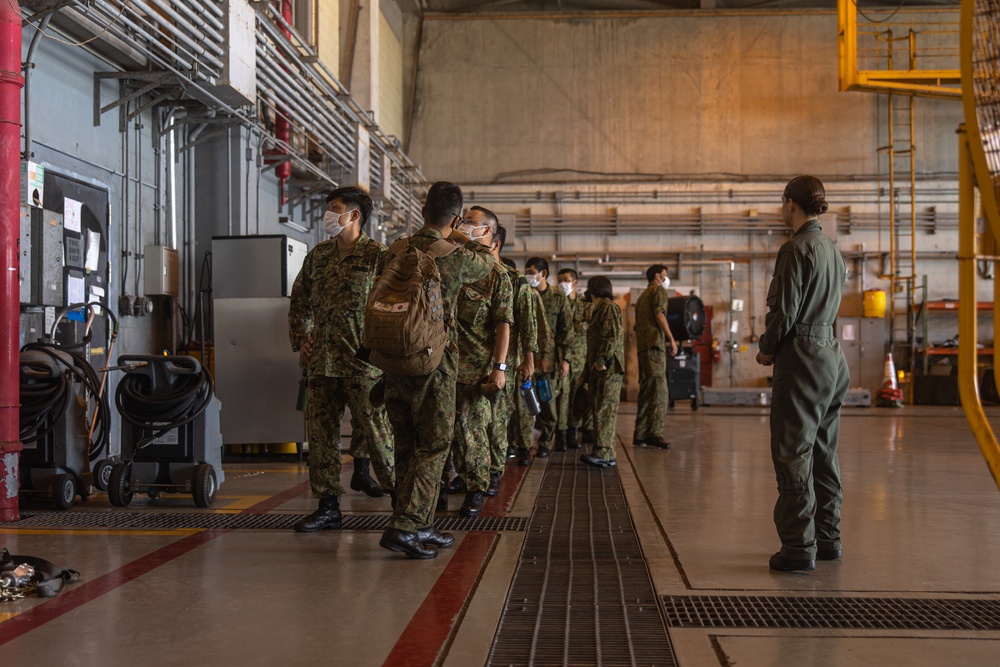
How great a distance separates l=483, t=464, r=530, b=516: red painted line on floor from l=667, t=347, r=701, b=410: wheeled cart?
24.3ft

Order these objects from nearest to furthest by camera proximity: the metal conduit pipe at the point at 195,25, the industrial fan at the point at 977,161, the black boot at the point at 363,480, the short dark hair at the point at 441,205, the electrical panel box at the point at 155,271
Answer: the industrial fan at the point at 977,161, the short dark hair at the point at 441,205, the black boot at the point at 363,480, the metal conduit pipe at the point at 195,25, the electrical panel box at the point at 155,271

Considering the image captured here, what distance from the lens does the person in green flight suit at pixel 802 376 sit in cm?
379

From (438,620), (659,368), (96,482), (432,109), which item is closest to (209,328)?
(96,482)

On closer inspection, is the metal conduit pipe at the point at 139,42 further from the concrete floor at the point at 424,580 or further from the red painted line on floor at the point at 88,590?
the red painted line on floor at the point at 88,590

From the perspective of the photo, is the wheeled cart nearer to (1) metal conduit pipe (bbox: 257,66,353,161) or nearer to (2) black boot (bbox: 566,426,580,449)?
(2) black boot (bbox: 566,426,580,449)

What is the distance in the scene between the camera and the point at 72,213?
21.1 feet

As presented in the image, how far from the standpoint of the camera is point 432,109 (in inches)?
701

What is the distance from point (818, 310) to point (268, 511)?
10.7ft

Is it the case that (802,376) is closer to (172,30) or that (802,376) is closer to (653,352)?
(172,30)

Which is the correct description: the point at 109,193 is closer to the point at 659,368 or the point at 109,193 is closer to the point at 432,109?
the point at 659,368

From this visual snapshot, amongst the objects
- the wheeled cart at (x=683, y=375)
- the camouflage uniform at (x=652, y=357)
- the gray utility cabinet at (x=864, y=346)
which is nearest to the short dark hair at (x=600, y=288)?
the camouflage uniform at (x=652, y=357)

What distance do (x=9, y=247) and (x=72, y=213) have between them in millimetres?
1533

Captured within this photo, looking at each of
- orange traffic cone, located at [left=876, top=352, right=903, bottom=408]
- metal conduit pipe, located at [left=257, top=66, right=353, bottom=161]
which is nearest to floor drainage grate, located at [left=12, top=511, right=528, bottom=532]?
metal conduit pipe, located at [left=257, top=66, right=353, bottom=161]

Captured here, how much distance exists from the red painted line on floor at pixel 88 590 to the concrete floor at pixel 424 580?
1 cm
